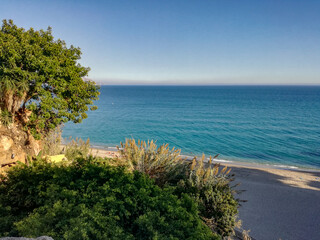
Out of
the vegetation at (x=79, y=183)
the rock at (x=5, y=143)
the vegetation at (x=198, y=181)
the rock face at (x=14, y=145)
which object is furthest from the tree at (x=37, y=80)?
the vegetation at (x=198, y=181)

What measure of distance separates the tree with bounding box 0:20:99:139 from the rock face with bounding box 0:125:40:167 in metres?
0.31

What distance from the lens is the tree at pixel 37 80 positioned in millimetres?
6047

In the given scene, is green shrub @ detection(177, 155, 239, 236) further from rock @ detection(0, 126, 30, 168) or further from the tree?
the tree

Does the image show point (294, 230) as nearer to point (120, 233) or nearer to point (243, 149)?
point (120, 233)

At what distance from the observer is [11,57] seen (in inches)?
230

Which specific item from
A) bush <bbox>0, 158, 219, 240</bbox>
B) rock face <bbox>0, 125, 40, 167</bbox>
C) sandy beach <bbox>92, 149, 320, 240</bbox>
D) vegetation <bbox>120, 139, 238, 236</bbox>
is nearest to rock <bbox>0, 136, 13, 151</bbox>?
rock face <bbox>0, 125, 40, 167</bbox>

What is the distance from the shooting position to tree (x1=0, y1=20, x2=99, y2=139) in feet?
19.8

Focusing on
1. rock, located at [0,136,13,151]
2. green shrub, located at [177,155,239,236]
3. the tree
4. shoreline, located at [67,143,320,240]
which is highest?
the tree

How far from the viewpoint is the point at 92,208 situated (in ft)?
9.41

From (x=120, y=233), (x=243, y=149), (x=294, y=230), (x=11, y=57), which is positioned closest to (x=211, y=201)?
(x=120, y=233)

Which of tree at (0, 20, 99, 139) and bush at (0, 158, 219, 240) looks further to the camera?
tree at (0, 20, 99, 139)

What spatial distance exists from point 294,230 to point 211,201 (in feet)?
11.9

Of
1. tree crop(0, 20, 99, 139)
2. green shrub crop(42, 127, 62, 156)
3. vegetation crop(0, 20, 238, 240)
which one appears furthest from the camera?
green shrub crop(42, 127, 62, 156)

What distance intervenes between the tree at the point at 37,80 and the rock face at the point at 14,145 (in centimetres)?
31
